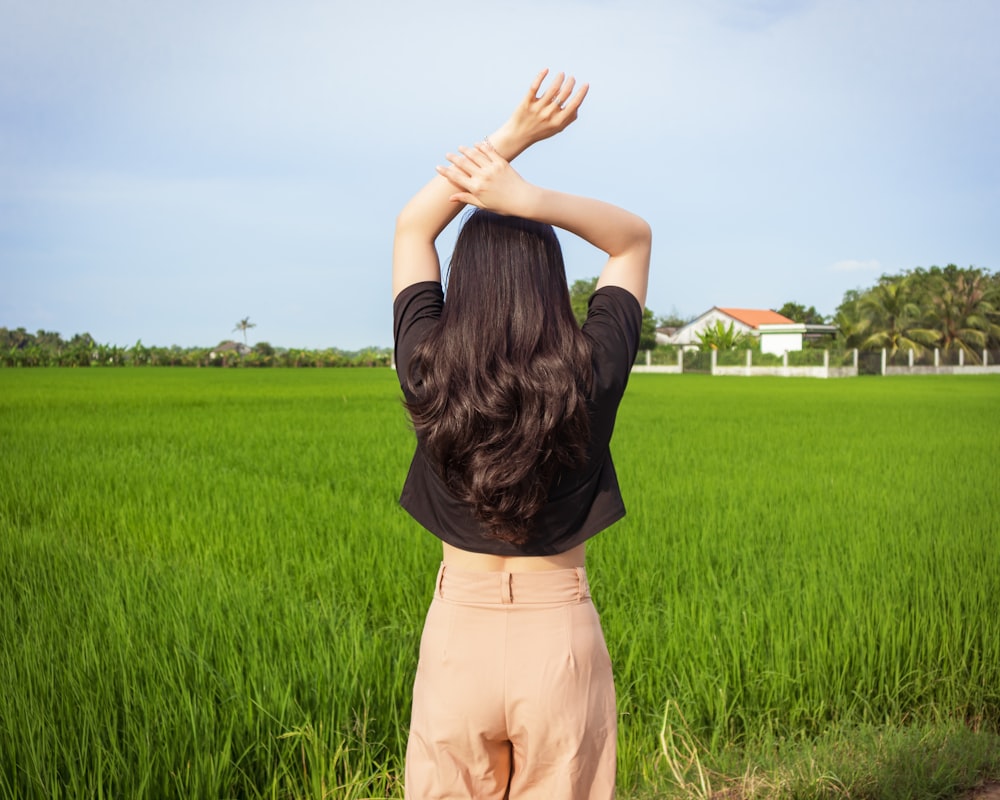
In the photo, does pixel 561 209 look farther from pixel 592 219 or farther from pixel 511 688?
pixel 511 688

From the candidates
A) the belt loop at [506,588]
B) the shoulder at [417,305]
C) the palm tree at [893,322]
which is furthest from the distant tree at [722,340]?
the belt loop at [506,588]

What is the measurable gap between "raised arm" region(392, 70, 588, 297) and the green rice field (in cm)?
157

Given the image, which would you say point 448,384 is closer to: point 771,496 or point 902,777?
point 902,777

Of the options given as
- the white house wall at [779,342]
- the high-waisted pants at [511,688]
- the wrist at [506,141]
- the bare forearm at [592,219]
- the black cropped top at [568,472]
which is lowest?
the high-waisted pants at [511,688]

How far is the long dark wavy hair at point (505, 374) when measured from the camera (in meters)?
1.38

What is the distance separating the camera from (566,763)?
1.46 meters

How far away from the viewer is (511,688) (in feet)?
4.68

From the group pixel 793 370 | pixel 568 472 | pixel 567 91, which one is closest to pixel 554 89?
pixel 567 91

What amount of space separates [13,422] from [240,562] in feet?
29.3

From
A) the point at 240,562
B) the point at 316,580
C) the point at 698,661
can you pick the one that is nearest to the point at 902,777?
the point at 698,661

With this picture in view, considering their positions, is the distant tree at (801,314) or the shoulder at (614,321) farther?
the distant tree at (801,314)

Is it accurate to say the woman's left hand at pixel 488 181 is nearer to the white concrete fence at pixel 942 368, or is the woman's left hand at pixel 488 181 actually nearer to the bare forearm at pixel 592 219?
the bare forearm at pixel 592 219

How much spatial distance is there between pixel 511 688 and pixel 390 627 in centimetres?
215

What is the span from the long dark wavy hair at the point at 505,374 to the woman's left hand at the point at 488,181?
0.03m
